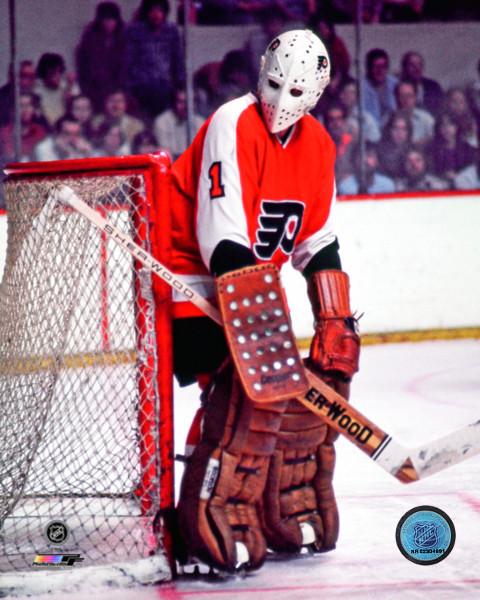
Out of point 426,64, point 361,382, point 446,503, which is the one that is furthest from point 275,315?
point 426,64

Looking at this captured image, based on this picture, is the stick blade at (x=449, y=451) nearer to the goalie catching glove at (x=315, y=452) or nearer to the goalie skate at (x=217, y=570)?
the goalie catching glove at (x=315, y=452)

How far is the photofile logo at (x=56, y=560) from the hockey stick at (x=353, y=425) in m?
0.55

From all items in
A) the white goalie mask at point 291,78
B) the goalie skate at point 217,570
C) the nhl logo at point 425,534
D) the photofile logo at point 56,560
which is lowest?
the goalie skate at point 217,570

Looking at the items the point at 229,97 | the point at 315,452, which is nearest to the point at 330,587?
the point at 315,452

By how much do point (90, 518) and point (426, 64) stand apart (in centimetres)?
426

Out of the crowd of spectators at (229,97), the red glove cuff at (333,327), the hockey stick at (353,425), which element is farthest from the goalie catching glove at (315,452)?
the crowd of spectators at (229,97)

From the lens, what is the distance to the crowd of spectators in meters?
5.88

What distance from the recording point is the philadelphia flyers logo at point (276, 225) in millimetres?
2545

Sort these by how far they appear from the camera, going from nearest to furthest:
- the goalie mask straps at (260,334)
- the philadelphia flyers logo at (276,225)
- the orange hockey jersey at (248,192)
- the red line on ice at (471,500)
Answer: the goalie mask straps at (260,334)
the orange hockey jersey at (248,192)
the philadelphia flyers logo at (276,225)
the red line on ice at (471,500)

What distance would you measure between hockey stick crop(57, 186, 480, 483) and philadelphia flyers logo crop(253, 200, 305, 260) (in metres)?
0.19

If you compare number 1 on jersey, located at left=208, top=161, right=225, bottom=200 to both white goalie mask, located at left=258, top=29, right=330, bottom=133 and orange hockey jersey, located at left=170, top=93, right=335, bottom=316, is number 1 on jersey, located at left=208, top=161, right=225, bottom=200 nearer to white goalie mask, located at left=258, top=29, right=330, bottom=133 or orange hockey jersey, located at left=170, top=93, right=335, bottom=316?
orange hockey jersey, located at left=170, top=93, right=335, bottom=316

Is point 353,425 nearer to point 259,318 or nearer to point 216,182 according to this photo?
point 259,318

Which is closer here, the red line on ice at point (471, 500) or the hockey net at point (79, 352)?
the hockey net at point (79, 352)

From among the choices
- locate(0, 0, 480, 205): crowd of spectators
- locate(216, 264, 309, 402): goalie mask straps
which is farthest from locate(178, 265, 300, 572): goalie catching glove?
locate(0, 0, 480, 205): crowd of spectators
